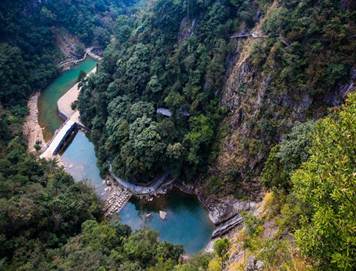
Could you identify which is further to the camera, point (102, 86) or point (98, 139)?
point (102, 86)

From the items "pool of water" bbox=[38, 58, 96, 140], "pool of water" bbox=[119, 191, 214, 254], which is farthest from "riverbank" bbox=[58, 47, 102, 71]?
"pool of water" bbox=[119, 191, 214, 254]

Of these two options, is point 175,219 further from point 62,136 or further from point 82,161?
point 62,136

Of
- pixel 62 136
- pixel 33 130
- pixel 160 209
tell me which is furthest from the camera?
pixel 33 130

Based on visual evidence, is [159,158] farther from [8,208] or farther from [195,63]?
[8,208]

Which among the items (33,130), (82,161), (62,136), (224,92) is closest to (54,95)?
(33,130)

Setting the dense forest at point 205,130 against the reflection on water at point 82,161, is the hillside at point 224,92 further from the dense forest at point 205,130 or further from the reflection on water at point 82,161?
the reflection on water at point 82,161

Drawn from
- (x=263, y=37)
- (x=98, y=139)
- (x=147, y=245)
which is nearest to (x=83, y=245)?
(x=147, y=245)

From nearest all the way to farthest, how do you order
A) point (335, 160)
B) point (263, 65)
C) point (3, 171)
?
point (335, 160) → point (263, 65) → point (3, 171)
